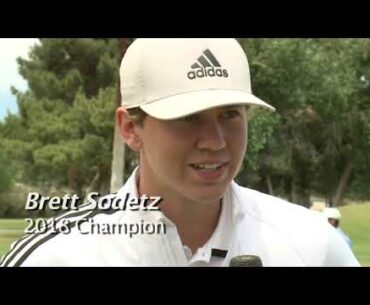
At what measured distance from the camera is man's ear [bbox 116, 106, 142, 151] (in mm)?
921

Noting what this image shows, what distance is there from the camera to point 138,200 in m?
0.95

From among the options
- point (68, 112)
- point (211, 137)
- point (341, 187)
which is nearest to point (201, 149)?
point (211, 137)

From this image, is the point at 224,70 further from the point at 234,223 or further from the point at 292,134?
the point at 292,134

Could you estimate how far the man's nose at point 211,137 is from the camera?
0.85 meters

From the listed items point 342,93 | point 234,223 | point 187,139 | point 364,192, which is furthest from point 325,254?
point 342,93

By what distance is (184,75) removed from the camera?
0.88m

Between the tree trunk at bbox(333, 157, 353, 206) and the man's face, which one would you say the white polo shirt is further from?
the tree trunk at bbox(333, 157, 353, 206)

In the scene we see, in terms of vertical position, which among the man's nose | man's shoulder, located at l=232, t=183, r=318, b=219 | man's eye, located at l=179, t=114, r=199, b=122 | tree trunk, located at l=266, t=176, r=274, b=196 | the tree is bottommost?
man's shoulder, located at l=232, t=183, r=318, b=219

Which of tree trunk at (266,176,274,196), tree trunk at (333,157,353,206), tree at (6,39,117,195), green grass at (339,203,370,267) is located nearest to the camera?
green grass at (339,203,370,267)

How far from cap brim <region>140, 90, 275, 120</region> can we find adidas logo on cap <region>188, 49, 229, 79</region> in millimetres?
22

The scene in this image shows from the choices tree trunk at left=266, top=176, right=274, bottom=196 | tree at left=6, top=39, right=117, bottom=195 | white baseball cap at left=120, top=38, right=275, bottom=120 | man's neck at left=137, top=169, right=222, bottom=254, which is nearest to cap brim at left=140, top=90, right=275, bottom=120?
white baseball cap at left=120, top=38, right=275, bottom=120

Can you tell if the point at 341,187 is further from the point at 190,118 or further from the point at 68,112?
the point at 190,118
